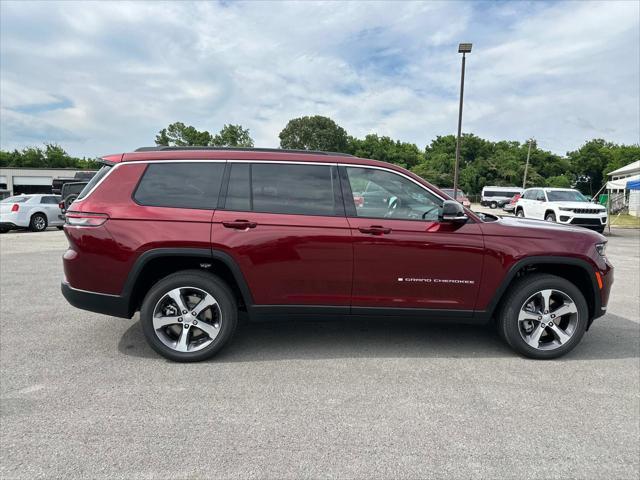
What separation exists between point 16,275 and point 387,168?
6.52m

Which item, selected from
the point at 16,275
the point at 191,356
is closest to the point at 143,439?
the point at 191,356

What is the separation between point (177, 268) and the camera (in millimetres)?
3727

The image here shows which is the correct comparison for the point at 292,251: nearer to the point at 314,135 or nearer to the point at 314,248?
the point at 314,248

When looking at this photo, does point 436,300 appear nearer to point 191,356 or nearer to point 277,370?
point 277,370

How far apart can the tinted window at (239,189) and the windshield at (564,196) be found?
1583cm

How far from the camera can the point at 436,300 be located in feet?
12.1

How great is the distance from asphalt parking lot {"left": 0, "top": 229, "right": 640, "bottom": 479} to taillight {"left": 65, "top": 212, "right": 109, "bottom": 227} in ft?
3.84

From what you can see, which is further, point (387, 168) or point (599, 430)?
point (387, 168)

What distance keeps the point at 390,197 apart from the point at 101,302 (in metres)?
2.62

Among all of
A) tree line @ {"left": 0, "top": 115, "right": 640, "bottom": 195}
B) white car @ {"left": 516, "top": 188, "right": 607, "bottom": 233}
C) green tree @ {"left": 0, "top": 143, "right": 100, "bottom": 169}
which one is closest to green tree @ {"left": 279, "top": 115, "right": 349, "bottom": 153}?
tree line @ {"left": 0, "top": 115, "right": 640, "bottom": 195}

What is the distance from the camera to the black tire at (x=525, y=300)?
372 centimetres

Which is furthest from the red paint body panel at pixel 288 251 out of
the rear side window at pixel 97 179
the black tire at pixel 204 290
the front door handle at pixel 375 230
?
the rear side window at pixel 97 179

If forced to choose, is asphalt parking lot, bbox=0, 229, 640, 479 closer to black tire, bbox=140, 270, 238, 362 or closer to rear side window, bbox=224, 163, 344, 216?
black tire, bbox=140, 270, 238, 362

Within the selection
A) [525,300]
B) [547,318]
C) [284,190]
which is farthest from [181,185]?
[547,318]
